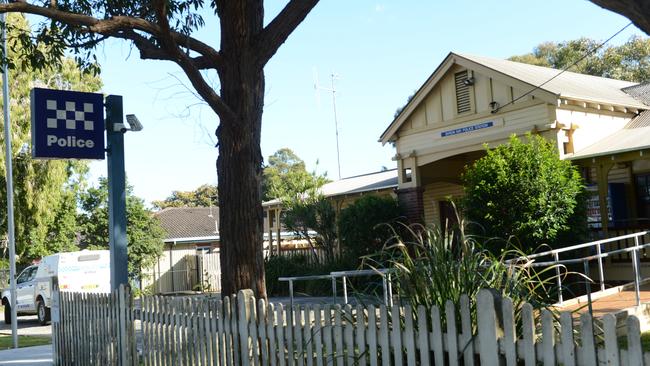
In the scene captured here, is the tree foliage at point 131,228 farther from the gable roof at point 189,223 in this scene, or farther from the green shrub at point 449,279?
the green shrub at point 449,279

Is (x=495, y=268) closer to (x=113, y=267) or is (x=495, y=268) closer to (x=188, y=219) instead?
(x=113, y=267)

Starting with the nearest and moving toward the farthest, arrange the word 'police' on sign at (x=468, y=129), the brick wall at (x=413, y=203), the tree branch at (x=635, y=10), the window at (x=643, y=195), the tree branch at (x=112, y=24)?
the tree branch at (x=635, y=10)
the tree branch at (x=112, y=24)
the window at (x=643, y=195)
the word 'police' on sign at (x=468, y=129)
the brick wall at (x=413, y=203)

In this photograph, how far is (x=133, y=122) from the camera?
9.75 m

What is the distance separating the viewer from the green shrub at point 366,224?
814 inches

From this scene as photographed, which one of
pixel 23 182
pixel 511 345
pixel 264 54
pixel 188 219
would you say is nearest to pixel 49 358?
pixel 264 54

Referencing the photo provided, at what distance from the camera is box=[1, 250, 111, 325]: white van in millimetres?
21172

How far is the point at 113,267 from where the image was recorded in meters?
9.41

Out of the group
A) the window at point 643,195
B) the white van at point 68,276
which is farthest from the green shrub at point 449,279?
the white van at point 68,276

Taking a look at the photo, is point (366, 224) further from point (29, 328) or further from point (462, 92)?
point (29, 328)

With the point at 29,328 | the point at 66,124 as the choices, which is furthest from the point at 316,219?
the point at 66,124

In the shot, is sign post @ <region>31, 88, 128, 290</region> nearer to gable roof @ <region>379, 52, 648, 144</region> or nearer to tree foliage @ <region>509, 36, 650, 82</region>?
gable roof @ <region>379, 52, 648, 144</region>

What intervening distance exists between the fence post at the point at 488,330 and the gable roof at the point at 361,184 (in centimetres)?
1954

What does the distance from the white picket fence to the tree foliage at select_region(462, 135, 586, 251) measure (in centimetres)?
854

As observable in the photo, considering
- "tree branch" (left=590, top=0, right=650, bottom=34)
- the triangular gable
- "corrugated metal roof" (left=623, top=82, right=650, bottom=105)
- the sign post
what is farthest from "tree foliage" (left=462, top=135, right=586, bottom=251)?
"tree branch" (left=590, top=0, right=650, bottom=34)
